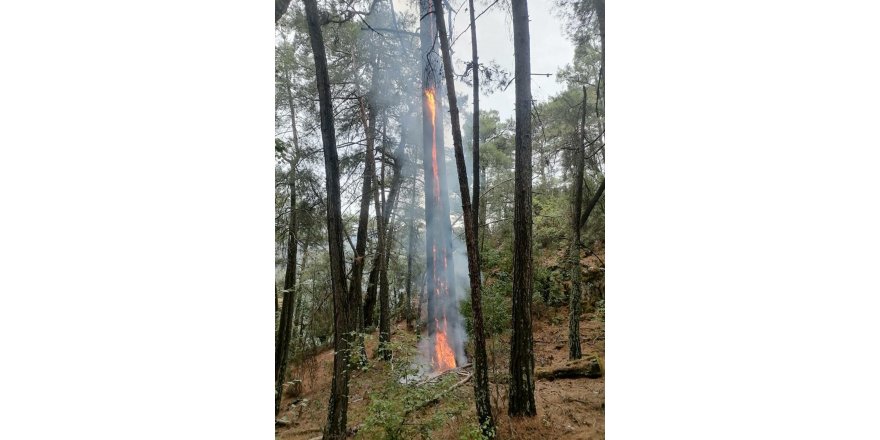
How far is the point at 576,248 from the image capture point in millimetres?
2680

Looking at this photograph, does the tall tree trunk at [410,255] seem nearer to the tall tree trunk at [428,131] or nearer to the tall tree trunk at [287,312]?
the tall tree trunk at [428,131]

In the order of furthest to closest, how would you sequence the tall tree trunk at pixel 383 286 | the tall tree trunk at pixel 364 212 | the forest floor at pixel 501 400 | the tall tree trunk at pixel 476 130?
the tall tree trunk at pixel 364 212 < the tall tree trunk at pixel 383 286 < the tall tree trunk at pixel 476 130 < the forest floor at pixel 501 400

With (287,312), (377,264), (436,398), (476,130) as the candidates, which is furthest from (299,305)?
(476,130)

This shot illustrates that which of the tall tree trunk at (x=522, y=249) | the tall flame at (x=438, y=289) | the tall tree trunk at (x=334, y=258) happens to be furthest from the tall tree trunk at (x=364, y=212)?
the tall tree trunk at (x=522, y=249)

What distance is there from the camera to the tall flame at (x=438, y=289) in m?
2.63

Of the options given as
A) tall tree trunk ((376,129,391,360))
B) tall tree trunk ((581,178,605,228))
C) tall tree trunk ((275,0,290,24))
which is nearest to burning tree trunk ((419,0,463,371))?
tall tree trunk ((376,129,391,360))

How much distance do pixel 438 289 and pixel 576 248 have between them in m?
0.80

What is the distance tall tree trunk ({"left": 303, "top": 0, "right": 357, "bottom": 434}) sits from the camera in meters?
2.77

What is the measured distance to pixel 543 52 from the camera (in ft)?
8.80

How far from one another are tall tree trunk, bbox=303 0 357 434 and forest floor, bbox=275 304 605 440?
0.43 feet

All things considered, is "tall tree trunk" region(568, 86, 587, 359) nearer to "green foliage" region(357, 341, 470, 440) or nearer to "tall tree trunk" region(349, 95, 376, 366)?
"green foliage" region(357, 341, 470, 440)

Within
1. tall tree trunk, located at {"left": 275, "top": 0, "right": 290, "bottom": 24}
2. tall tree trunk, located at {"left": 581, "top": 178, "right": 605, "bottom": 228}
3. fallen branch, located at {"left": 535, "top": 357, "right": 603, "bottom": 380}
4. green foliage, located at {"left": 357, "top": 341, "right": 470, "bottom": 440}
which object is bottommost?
green foliage, located at {"left": 357, "top": 341, "right": 470, "bottom": 440}

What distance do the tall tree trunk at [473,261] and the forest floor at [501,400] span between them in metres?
0.04
